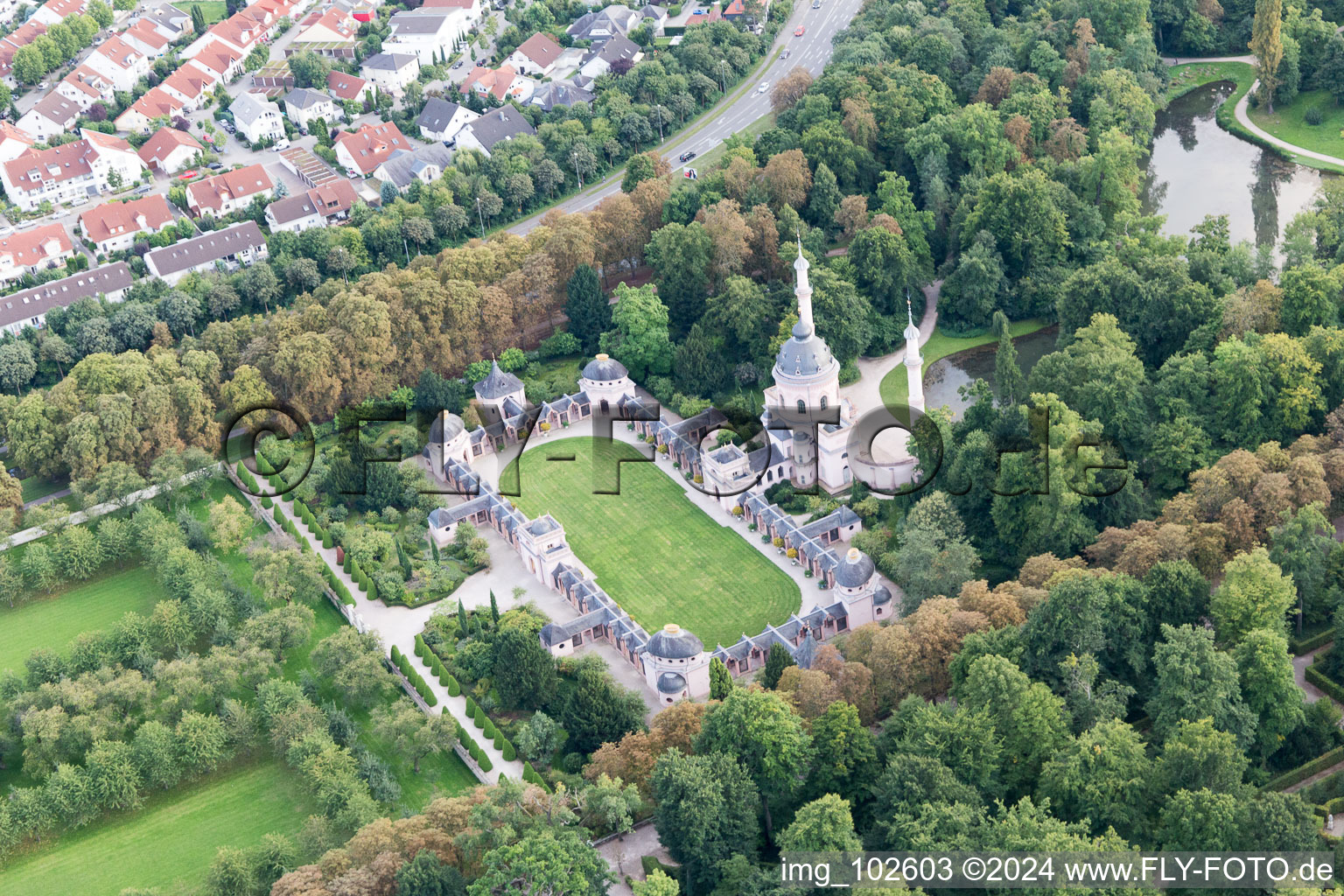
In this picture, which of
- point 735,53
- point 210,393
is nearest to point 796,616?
point 210,393

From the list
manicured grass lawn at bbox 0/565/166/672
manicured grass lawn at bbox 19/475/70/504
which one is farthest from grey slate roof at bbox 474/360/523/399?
manicured grass lawn at bbox 19/475/70/504

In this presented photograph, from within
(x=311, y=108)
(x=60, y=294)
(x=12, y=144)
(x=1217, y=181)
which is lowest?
(x=12, y=144)

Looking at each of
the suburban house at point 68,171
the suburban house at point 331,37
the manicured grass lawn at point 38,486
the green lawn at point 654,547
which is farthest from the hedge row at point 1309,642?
the suburban house at point 331,37

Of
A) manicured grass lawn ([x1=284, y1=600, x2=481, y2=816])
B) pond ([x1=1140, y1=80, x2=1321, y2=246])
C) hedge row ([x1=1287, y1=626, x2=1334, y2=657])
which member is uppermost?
hedge row ([x1=1287, y1=626, x2=1334, y2=657])

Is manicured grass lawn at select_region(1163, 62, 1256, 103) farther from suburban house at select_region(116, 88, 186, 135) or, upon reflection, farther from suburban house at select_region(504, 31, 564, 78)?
suburban house at select_region(116, 88, 186, 135)

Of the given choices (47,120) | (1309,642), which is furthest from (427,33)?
(1309,642)

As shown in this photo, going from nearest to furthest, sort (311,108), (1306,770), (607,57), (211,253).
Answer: (1306,770), (211,253), (311,108), (607,57)

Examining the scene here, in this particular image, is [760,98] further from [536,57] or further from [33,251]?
[33,251]
